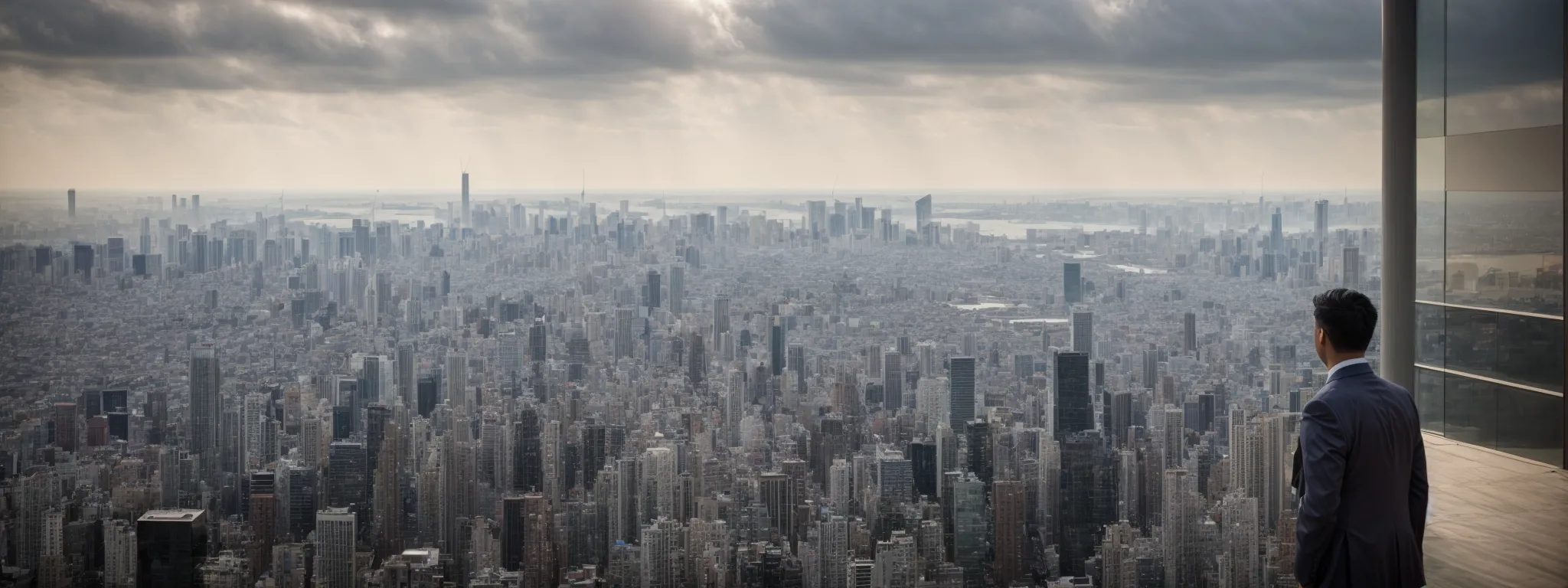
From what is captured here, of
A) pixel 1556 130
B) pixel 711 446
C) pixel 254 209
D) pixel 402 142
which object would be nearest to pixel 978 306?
pixel 711 446

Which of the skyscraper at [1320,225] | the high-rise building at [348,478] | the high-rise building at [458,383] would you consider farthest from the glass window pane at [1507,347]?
the high-rise building at [348,478]

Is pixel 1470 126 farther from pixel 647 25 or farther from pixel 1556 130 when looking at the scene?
pixel 647 25

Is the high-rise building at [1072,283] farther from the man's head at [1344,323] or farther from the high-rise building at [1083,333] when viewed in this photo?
the man's head at [1344,323]

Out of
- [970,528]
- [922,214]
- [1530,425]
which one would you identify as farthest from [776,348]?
[1530,425]

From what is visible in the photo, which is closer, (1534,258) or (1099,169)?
(1534,258)

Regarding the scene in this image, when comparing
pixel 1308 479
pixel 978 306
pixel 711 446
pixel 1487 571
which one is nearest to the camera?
pixel 1308 479

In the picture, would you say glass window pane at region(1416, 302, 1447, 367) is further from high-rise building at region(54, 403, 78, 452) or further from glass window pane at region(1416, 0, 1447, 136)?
high-rise building at region(54, 403, 78, 452)
